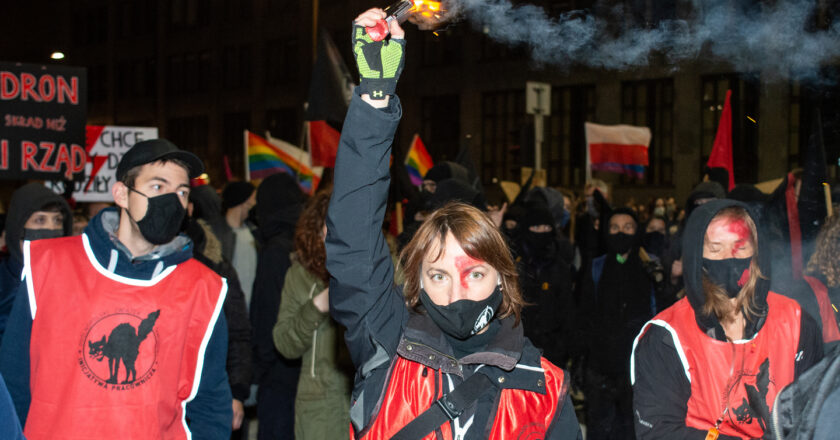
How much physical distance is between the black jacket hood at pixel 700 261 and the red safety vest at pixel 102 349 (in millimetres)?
2087

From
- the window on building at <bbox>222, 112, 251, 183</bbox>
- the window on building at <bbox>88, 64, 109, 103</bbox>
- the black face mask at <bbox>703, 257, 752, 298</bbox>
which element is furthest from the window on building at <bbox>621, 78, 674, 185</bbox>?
the window on building at <bbox>88, 64, 109, 103</bbox>

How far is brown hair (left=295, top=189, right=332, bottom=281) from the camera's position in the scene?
4.95 metres

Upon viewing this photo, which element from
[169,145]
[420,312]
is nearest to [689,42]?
[420,312]

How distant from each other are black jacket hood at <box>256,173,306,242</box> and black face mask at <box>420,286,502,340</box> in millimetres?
3652

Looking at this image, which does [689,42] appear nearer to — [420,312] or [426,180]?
[420,312]

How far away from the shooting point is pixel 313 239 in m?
5.00

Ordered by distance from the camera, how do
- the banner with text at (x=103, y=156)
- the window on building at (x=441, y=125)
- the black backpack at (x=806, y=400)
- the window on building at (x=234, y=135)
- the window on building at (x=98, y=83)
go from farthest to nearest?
the window on building at (x=98, y=83), the window on building at (x=234, y=135), the window on building at (x=441, y=125), the banner with text at (x=103, y=156), the black backpack at (x=806, y=400)

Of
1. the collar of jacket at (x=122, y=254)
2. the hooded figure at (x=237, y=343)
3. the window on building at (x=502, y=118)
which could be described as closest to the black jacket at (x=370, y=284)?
the collar of jacket at (x=122, y=254)

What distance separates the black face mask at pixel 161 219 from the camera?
3492 millimetres

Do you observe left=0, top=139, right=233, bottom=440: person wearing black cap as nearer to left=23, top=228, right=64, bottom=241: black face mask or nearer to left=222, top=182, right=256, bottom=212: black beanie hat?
left=23, top=228, right=64, bottom=241: black face mask

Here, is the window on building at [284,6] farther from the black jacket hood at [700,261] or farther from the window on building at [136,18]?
the black jacket hood at [700,261]

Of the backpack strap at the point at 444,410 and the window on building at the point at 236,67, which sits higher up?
the window on building at the point at 236,67

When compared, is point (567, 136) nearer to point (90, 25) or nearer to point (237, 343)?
point (237, 343)

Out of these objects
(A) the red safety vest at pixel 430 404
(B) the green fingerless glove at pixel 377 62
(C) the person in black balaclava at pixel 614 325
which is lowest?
(C) the person in black balaclava at pixel 614 325
